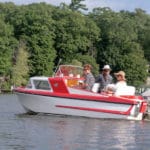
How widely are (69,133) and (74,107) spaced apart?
6719mm

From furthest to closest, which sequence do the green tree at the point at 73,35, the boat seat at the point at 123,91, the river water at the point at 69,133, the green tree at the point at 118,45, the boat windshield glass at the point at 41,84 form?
1. the green tree at the point at 118,45
2. the green tree at the point at 73,35
3. the boat windshield glass at the point at 41,84
4. the boat seat at the point at 123,91
5. the river water at the point at 69,133

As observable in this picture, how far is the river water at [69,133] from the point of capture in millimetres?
20812

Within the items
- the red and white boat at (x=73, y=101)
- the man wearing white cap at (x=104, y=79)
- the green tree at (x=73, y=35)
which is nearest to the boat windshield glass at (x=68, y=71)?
the red and white boat at (x=73, y=101)

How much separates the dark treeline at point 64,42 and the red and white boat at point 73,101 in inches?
2523

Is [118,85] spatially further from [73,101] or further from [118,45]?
[118,45]

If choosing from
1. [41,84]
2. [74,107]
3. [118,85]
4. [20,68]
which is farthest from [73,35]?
[118,85]

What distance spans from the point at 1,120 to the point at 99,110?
4566mm

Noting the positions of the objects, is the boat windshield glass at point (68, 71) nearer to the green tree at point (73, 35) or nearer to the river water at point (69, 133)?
the river water at point (69, 133)

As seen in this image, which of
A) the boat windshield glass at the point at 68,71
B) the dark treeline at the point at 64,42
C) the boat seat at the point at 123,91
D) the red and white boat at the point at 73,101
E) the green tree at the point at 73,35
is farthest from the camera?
the green tree at the point at 73,35

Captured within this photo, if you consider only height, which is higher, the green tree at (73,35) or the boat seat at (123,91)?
the green tree at (73,35)

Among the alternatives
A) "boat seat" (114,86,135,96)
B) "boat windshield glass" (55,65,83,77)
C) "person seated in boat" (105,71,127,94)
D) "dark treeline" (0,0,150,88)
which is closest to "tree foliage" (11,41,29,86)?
"dark treeline" (0,0,150,88)

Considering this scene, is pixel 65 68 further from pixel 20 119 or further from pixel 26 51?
pixel 26 51

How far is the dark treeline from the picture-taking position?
103944 mm

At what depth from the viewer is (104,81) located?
30891 millimetres
